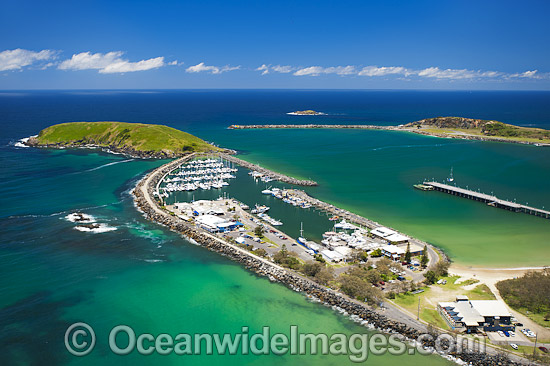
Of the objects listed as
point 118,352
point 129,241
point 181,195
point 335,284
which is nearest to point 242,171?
point 181,195

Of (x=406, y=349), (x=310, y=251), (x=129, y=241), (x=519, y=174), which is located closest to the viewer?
(x=406, y=349)

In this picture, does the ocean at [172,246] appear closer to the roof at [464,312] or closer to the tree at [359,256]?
the roof at [464,312]

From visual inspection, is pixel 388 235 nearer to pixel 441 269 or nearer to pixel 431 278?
pixel 441 269

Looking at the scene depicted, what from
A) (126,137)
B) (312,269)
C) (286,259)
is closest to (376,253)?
(312,269)

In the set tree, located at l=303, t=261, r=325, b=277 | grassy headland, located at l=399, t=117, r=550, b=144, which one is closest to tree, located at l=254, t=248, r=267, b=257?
tree, located at l=303, t=261, r=325, b=277

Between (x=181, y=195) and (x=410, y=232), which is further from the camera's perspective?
(x=181, y=195)

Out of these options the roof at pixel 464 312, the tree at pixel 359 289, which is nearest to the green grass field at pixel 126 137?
the tree at pixel 359 289

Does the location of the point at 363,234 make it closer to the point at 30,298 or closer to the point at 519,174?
the point at 30,298

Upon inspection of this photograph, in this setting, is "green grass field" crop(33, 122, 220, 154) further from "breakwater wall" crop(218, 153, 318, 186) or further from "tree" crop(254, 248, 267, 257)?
"tree" crop(254, 248, 267, 257)
